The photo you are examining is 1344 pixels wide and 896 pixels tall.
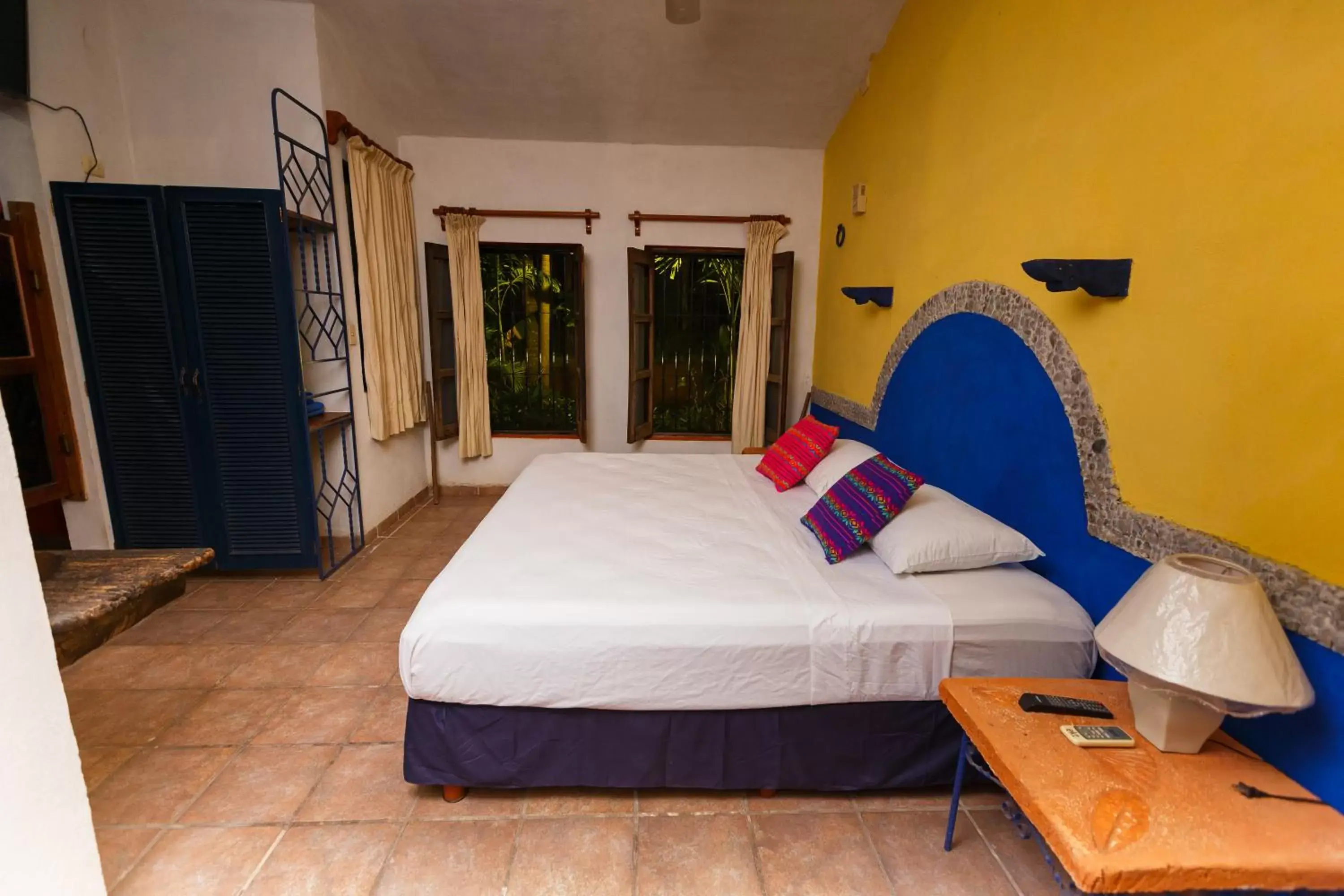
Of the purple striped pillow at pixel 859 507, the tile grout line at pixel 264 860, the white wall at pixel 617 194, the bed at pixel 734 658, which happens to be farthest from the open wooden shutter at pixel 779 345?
the tile grout line at pixel 264 860

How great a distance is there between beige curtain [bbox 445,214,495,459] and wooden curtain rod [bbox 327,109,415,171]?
2.66 feet

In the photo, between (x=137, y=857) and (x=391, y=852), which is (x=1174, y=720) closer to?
(x=391, y=852)

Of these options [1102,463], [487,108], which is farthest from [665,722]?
[487,108]

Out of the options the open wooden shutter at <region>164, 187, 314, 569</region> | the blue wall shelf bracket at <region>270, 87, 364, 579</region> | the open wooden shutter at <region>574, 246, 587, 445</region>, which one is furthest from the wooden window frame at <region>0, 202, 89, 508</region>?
the open wooden shutter at <region>574, 246, 587, 445</region>

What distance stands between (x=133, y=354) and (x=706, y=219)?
3.45 meters

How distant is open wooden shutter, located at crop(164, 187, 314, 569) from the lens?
275 cm

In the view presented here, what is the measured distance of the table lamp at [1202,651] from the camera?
104 cm

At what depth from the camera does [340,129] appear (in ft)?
10.4

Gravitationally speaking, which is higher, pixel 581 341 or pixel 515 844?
pixel 581 341

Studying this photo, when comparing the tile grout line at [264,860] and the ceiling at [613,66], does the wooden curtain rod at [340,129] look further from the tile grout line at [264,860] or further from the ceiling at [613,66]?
the tile grout line at [264,860]

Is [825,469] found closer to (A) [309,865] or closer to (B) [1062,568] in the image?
(B) [1062,568]

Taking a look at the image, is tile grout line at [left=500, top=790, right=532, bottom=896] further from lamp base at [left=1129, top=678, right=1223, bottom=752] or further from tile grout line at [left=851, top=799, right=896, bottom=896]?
lamp base at [left=1129, top=678, right=1223, bottom=752]

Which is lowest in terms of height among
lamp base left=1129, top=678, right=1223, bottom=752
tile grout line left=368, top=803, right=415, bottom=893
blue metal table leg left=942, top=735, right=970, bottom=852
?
tile grout line left=368, top=803, right=415, bottom=893

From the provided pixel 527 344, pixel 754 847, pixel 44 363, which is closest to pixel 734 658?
pixel 754 847
